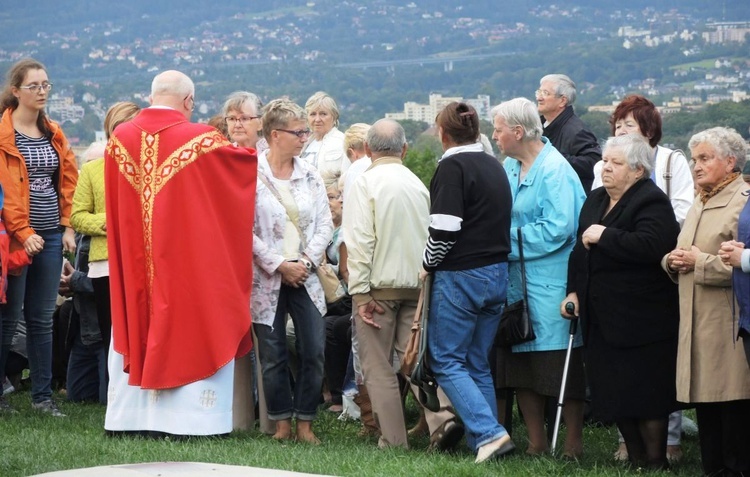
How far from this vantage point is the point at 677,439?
7414 mm

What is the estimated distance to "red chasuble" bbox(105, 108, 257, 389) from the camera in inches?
286

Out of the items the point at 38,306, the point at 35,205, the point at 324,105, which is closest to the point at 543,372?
the point at 38,306

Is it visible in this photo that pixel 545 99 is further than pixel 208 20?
No

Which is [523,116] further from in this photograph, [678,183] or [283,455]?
[283,455]

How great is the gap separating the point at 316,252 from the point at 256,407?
72.1 inches

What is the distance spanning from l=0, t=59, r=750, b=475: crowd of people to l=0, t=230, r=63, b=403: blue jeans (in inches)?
2.0

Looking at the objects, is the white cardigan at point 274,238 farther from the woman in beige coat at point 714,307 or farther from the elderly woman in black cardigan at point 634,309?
the woman in beige coat at point 714,307

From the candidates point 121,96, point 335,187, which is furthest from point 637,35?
point 335,187

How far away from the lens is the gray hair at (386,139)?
7.57 meters

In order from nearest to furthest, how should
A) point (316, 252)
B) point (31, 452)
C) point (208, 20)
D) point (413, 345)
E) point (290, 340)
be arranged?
point (31, 452) → point (413, 345) → point (316, 252) → point (290, 340) → point (208, 20)

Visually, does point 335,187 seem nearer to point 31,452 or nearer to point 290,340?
point 290,340

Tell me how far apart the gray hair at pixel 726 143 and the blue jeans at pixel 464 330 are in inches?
52.3

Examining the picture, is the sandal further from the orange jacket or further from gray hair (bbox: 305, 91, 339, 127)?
gray hair (bbox: 305, 91, 339, 127)

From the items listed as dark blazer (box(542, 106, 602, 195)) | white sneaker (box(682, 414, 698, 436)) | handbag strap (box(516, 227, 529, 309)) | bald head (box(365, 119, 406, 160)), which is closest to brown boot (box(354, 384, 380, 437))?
Answer: handbag strap (box(516, 227, 529, 309))
